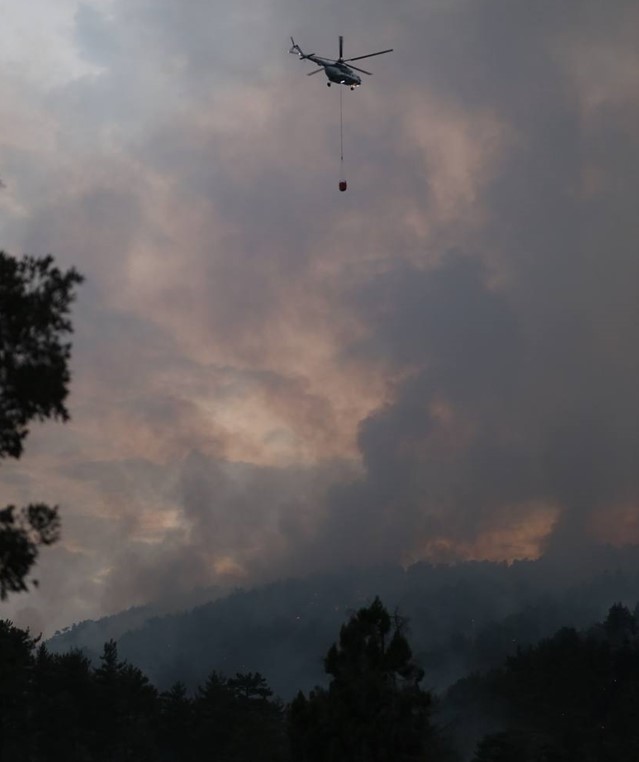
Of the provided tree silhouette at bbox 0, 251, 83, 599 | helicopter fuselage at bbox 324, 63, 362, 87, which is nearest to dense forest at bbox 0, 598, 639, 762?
tree silhouette at bbox 0, 251, 83, 599

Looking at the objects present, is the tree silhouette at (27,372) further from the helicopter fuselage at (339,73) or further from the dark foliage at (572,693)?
the dark foliage at (572,693)

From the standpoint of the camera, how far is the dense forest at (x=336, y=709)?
44.2 metres

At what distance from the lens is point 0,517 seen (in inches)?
853

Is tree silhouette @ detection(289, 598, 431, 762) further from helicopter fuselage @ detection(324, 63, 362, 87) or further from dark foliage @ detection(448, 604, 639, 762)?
dark foliage @ detection(448, 604, 639, 762)

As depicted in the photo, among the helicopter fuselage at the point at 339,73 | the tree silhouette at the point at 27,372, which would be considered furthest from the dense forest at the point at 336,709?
the helicopter fuselage at the point at 339,73

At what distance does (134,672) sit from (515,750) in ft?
142

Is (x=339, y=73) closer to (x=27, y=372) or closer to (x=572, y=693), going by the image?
(x=27, y=372)

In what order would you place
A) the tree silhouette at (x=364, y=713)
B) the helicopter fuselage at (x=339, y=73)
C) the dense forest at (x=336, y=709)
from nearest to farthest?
1. the tree silhouette at (x=364, y=713)
2. the dense forest at (x=336, y=709)
3. the helicopter fuselage at (x=339, y=73)

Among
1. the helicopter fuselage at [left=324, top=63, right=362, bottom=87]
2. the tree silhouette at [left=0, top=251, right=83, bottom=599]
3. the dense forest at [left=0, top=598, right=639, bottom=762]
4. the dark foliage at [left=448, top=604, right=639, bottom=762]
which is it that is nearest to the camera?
the tree silhouette at [left=0, top=251, right=83, bottom=599]

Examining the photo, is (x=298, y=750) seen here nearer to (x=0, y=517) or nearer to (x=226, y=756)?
(x=0, y=517)

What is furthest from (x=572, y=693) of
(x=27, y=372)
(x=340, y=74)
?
(x=27, y=372)

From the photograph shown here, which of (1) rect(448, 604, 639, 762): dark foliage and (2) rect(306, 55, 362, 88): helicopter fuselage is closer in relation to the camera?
(2) rect(306, 55, 362, 88): helicopter fuselage

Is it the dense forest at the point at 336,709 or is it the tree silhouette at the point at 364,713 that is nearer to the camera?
the tree silhouette at the point at 364,713

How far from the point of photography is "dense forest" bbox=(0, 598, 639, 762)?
4416 cm
